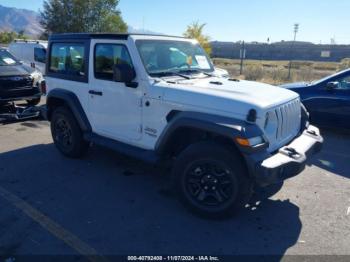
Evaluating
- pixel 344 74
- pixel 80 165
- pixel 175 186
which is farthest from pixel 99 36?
pixel 344 74

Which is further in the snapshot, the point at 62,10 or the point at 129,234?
the point at 62,10

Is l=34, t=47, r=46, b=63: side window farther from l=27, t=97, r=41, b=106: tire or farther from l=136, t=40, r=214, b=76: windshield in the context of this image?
l=136, t=40, r=214, b=76: windshield

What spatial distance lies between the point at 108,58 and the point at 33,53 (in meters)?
9.17

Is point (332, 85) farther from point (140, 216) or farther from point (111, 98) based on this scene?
point (140, 216)

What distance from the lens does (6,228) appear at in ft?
11.7

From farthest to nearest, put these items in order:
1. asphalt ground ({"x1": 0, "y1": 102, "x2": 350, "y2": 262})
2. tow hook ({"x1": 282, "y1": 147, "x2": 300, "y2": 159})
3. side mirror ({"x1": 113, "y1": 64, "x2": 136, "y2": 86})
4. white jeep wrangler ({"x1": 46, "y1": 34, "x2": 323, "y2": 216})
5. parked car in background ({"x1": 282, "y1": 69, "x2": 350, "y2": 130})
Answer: parked car in background ({"x1": 282, "y1": 69, "x2": 350, "y2": 130}), side mirror ({"x1": 113, "y1": 64, "x2": 136, "y2": 86}), tow hook ({"x1": 282, "y1": 147, "x2": 300, "y2": 159}), white jeep wrangler ({"x1": 46, "y1": 34, "x2": 323, "y2": 216}), asphalt ground ({"x1": 0, "y1": 102, "x2": 350, "y2": 262})

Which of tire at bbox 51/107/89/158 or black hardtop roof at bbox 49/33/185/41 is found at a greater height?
black hardtop roof at bbox 49/33/185/41

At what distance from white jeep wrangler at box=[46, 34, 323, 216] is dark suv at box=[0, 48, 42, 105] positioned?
11.5ft

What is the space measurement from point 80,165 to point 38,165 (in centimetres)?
65

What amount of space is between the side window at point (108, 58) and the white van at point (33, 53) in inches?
322

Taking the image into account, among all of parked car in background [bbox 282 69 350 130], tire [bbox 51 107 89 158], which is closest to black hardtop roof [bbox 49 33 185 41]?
tire [bbox 51 107 89 158]

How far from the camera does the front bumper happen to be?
3340 millimetres

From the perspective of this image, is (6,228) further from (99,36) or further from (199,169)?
(99,36)

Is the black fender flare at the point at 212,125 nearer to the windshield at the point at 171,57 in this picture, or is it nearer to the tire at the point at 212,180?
the tire at the point at 212,180
